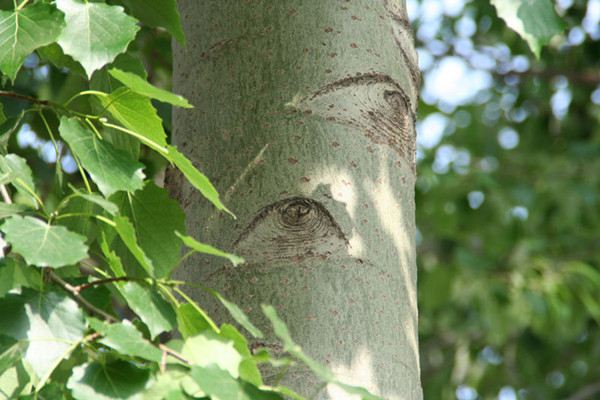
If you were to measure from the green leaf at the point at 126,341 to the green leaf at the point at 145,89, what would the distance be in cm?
24

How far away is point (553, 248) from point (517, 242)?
0.25 m

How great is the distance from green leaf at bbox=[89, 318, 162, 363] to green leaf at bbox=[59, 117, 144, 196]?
0.18 m

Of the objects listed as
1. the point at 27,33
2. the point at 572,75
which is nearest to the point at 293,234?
the point at 27,33

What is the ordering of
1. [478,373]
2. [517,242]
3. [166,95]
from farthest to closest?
[478,373], [517,242], [166,95]

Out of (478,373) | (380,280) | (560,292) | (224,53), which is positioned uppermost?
(224,53)

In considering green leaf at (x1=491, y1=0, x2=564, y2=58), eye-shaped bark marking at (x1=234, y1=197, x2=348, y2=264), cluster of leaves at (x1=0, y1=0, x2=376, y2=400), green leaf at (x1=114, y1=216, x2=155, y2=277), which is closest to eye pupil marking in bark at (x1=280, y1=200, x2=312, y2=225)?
eye-shaped bark marking at (x1=234, y1=197, x2=348, y2=264)

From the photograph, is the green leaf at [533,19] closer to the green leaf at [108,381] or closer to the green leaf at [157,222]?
the green leaf at [157,222]

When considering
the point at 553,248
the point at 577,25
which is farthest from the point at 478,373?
the point at 577,25

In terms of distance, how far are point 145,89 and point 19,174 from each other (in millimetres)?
157

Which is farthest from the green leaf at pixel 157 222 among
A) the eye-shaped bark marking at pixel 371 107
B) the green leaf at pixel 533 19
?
the green leaf at pixel 533 19

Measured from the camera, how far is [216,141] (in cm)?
117

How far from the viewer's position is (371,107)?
1176 millimetres

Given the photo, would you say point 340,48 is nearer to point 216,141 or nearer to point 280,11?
point 280,11

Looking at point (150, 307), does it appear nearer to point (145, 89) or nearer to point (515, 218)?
point (145, 89)
